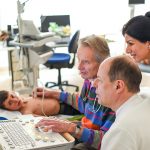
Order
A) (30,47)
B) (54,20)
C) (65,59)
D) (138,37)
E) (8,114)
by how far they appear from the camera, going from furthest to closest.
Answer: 1. (54,20)
2. (65,59)
3. (30,47)
4. (8,114)
5. (138,37)

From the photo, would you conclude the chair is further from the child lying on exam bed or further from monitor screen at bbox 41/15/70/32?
the child lying on exam bed

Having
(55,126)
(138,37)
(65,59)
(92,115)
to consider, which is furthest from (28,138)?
(65,59)

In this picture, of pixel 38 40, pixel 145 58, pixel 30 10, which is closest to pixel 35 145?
pixel 145 58

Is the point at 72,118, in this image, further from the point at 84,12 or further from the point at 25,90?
the point at 84,12

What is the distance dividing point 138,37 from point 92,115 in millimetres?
518

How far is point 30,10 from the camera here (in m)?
4.96

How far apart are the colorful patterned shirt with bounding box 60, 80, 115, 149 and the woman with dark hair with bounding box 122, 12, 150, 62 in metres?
0.33

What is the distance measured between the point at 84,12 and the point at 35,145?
4.29 metres

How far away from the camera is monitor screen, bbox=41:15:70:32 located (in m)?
4.83

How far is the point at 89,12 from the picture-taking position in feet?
17.4

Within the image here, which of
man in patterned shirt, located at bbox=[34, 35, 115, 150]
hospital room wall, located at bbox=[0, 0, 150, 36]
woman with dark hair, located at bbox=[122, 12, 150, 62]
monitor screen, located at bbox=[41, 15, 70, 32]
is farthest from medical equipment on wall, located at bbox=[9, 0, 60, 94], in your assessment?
hospital room wall, located at bbox=[0, 0, 150, 36]

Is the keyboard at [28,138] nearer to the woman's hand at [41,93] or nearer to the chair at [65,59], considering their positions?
the woman's hand at [41,93]

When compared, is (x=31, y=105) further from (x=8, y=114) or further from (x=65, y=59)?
(x=65, y=59)

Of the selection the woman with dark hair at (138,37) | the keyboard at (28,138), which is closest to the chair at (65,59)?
the woman with dark hair at (138,37)
